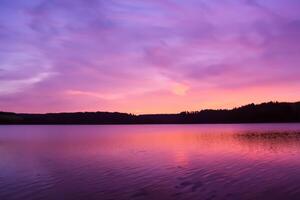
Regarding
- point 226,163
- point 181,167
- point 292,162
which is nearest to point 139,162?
point 181,167

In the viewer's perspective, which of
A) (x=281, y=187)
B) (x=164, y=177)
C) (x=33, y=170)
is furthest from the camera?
(x=33, y=170)

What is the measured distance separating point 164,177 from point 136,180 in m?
2.36

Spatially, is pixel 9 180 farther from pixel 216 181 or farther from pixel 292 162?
pixel 292 162

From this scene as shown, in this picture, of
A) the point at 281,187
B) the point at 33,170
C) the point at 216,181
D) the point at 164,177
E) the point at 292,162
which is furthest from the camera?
the point at 292,162

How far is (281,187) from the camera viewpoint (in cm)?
2236

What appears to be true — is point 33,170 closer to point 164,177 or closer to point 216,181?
point 164,177

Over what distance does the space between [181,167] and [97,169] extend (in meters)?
8.07

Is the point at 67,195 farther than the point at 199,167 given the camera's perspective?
No

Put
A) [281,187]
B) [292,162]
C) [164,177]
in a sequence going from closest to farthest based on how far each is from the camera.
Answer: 1. [281,187]
2. [164,177]
3. [292,162]

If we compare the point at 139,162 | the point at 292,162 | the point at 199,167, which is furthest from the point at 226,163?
the point at 139,162

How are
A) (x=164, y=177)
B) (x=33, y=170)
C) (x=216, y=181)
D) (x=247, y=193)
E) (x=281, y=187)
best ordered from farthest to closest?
1. (x=33, y=170)
2. (x=164, y=177)
3. (x=216, y=181)
4. (x=281, y=187)
5. (x=247, y=193)

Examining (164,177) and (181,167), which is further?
(181,167)

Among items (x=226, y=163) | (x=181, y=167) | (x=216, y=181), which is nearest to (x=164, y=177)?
(x=216, y=181)

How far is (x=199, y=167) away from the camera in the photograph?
3225 cm
